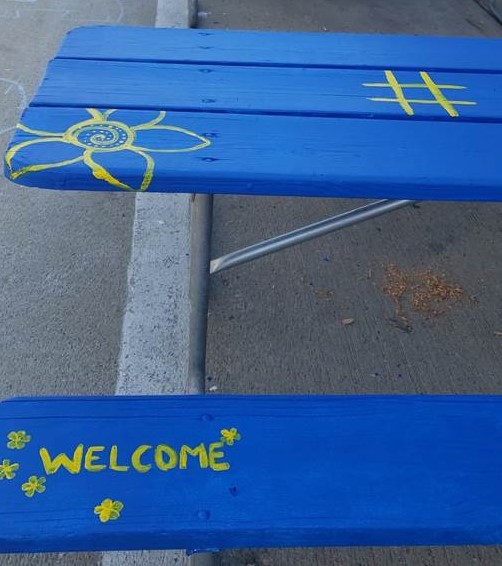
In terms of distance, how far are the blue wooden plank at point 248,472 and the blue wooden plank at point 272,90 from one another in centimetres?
73

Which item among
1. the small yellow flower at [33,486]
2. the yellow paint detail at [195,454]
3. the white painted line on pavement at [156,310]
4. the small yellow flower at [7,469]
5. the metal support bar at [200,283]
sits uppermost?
the yellow paint detail at [195,454]

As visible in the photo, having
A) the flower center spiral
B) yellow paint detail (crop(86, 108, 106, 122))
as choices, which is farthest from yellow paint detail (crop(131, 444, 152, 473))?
yellow paint detail (crop(86, 108, 106, 122))

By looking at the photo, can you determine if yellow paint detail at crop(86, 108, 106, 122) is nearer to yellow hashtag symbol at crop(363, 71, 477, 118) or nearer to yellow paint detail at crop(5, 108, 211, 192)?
yellow paint detail at crop(5, 108, 211, 192)

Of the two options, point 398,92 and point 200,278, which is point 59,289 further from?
point 398,92

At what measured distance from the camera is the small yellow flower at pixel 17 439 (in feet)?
3.83

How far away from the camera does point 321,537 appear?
1.09 m

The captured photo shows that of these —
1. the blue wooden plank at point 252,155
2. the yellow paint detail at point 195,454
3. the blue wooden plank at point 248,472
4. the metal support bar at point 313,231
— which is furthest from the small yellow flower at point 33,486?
the metal support bar at point 313,231

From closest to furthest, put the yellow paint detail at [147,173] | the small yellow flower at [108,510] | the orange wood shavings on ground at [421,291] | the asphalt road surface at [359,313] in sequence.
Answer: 1. the small yellow flower at [108,510]
2. the yellow paint detail at [147,173]
3. the asphalt road surface at [359,313]
4. the orange wood shavings on ground at [421,291]

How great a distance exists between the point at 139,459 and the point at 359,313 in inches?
51.2

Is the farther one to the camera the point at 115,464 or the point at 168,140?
the point at 168,140

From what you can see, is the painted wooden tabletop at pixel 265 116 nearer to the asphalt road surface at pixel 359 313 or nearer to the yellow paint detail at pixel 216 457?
the yellow paint detail at pixel 216 457

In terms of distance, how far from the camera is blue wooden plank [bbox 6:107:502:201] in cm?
133

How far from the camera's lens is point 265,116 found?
1.58m

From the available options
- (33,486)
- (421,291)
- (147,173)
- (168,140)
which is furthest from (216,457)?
(421,291)
